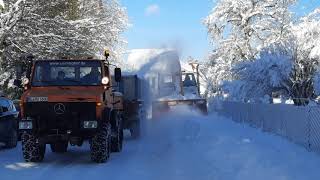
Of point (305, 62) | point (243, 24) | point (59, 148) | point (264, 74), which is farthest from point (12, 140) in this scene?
point (243, 24)

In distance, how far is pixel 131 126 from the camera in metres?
19.3

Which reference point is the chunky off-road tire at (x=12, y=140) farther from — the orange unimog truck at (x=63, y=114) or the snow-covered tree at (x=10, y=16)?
the snow-covered tree at (x=10, y=16)

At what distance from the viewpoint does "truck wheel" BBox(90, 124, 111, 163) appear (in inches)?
504

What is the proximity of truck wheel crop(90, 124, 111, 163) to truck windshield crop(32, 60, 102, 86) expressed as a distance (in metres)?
1.32

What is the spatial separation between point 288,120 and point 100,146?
22.1ft

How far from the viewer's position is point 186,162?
41.6 feet

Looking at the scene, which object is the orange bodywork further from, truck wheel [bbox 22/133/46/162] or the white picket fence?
the white picket fence

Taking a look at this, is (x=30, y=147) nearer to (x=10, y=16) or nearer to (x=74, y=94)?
(x=74, y=94)

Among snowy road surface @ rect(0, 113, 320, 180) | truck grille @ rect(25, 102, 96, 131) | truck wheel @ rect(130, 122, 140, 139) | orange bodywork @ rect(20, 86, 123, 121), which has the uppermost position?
orange bodywork @ rect(20, 86, 123, 121)

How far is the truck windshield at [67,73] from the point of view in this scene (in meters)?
13.5

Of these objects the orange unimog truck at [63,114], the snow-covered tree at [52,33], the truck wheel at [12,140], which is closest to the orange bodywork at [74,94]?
the orange unimog truck at [63,114]

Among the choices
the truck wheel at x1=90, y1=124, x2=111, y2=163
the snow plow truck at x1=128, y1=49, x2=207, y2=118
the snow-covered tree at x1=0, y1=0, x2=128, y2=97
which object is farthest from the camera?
the snow-covered tree at x1=0, y1=0, x2=128, y2=97

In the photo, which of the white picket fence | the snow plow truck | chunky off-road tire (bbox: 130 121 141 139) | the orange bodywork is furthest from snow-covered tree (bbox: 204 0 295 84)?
the orange bodywork

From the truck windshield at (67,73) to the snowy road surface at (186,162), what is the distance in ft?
5.93
